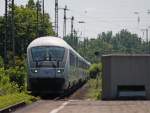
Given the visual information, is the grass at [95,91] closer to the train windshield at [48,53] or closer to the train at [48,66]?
the train at [48,66]

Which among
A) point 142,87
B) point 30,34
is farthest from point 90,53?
point 142,87

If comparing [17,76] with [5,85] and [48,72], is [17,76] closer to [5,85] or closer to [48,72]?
[5,85]

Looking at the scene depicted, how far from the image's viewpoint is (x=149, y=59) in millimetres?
38969

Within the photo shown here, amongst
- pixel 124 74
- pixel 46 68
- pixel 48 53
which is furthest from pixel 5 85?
pixel 124 74

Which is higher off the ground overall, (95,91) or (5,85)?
(5,85)

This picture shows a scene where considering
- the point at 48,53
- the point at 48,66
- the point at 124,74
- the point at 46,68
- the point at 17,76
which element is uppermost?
the point at 48,53

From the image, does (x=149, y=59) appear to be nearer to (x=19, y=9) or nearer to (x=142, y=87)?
(x=142, y=87)

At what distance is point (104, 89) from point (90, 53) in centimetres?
13825

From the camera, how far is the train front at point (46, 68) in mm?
36656

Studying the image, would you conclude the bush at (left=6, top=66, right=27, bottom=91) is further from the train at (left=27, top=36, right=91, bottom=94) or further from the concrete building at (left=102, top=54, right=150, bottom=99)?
the concrete building at (left=102, top=54, right=150, bottom=99)

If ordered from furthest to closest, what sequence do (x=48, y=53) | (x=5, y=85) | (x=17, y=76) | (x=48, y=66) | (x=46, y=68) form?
(x=17, y=76)
(x=48, y=53)
(x=48, y=66)
(x=46, y=68)
(x=5, y=85)

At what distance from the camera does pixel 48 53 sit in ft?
123

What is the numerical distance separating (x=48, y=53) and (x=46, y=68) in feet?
3.70

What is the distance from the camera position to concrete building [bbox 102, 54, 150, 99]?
127 ft
